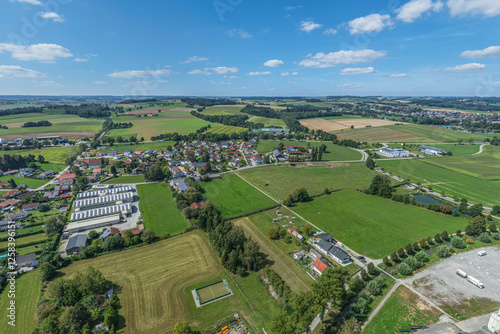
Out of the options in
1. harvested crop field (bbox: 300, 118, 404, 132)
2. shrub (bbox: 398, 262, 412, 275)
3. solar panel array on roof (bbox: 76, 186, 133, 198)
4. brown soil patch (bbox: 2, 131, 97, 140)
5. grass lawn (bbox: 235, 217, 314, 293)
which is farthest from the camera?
harvested crop field (bbox: 300, 118, 404, 132)

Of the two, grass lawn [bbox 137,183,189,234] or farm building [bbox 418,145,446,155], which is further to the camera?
farm building [bbox 418,145,446,155]

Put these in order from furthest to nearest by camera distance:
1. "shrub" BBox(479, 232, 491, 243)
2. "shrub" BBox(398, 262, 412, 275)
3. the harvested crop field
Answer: the harvested crop field < "shrub" BBox(479, 232, 491, 243) < "shrub" BBox(398, 262, 412, 275)

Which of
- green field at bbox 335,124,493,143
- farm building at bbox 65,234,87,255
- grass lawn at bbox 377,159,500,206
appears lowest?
farm building at bbox 65,234,87,255

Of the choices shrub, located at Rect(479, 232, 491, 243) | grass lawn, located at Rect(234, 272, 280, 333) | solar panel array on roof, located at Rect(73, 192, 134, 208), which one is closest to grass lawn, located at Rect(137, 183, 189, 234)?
solar panel array on roof, located at Rect(73, 192, 134, 208)

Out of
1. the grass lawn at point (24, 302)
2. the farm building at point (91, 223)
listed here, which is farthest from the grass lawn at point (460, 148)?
the grass lawn at point (24, 302)

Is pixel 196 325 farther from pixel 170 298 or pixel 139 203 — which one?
pixel 139 203

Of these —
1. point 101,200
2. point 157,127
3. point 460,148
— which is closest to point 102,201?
point 101,200

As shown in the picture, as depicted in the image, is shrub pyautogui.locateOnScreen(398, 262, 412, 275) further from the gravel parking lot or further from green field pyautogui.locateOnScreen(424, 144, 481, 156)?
green field pyautogui.locateOnScreen(424, 144, 481, 156)
